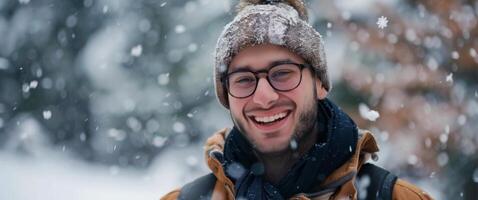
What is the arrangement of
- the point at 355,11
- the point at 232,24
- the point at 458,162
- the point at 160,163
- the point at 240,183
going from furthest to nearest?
1. the point at 160,163
2. the point at 355,11
3. the point at 458,162
4. the point at 232,24
5. the point at 240,183

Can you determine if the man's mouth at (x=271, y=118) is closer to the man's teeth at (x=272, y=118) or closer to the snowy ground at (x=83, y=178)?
the man's teeth at (x=272, y=118)

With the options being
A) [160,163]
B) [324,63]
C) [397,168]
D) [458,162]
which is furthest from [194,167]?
[324,63]

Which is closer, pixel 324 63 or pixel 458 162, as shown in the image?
pixel 324 63

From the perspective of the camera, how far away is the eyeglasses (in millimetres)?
2219

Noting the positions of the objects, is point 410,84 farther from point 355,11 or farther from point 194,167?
point 194,167

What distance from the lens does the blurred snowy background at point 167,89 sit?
5562 millimetres

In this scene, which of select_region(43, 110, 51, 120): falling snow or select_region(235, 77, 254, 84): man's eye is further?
select_region(43, 110, 51, 120): falling snow

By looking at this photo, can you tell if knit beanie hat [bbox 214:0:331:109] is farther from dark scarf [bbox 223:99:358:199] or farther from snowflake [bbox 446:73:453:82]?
snowflake [bbox 446:73:453:82]

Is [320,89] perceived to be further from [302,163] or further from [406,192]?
[406,192]

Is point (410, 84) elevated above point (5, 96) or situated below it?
above

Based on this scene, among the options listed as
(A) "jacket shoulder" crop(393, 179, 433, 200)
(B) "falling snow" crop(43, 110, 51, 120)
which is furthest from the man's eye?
(B) "falling snow" crop(43, 110, 51, 120)

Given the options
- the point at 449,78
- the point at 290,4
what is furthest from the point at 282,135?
the point at 449,78

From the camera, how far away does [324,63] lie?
2.53m

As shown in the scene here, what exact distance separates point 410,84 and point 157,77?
2864 mm
